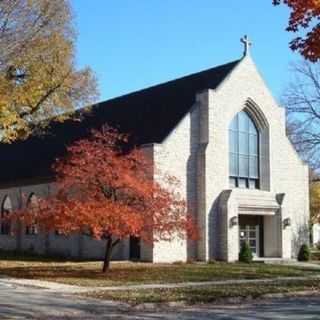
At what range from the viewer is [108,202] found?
2581 cm

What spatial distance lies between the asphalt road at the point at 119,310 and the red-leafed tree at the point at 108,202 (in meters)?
5.39

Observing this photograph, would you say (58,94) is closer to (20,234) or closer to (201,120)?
(201,120)

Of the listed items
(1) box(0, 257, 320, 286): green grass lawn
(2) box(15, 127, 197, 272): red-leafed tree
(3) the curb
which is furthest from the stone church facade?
(3) the curb

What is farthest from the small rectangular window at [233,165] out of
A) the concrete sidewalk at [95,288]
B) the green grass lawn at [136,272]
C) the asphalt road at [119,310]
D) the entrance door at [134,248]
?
the asphalt road at [119,310]

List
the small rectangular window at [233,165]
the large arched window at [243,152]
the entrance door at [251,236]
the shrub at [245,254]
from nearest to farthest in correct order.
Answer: the shrub at [245,254], the small rectangular window at [233,165], the large arched window at [243,152], the entrance door at [251,236]

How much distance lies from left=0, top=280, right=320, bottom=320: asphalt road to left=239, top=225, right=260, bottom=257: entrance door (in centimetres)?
1913

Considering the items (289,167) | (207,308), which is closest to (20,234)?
(289,167)

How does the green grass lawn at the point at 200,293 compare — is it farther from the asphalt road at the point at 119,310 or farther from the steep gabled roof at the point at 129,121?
the steep gabled roof at the point at 129,121

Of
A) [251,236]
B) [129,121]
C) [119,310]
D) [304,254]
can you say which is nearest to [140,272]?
[119,310]

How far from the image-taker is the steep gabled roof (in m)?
37.6

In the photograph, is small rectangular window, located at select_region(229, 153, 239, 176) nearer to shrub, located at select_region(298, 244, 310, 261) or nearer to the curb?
shrub, located at select_region(298, 244, 310, 261)

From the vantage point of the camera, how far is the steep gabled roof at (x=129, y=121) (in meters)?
37.6

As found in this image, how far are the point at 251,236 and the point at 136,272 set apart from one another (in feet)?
43.1

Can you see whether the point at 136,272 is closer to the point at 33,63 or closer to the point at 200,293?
the point at 200,293
